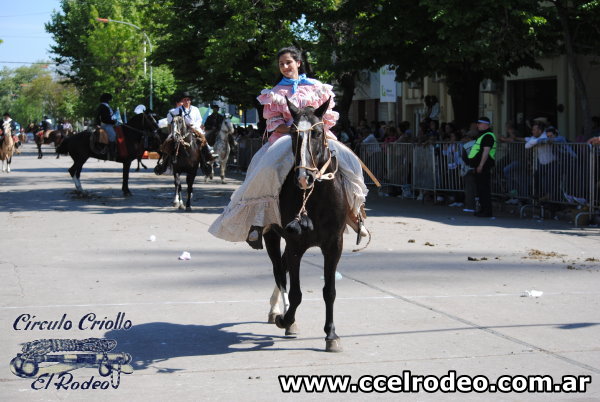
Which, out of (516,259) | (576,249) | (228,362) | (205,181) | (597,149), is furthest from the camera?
(205,181)

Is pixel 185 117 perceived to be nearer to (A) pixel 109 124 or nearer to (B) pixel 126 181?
(B) pixel 126 181

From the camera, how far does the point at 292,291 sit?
7465 mm

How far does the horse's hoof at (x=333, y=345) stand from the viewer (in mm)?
7082

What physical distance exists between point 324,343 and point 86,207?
1479cm

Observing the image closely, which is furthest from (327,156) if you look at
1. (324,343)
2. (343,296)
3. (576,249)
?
(576,249)

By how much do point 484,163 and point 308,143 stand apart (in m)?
12.5

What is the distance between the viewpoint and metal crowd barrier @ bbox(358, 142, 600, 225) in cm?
1700

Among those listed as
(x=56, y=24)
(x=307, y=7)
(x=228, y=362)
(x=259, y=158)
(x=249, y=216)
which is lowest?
(x=228, y=362)

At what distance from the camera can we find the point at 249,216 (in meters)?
7.77

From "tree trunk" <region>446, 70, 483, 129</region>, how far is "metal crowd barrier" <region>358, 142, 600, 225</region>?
5.49 ft

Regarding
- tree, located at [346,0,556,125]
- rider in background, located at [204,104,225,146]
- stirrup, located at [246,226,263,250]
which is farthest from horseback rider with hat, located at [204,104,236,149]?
stirrup, located at [246,226,263,250]

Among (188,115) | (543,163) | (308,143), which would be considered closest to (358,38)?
(188,115)

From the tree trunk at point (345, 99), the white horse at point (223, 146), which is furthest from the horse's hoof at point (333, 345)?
the white horse at point (223, 146)

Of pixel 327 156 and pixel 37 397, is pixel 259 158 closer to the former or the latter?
pixel 327 156
